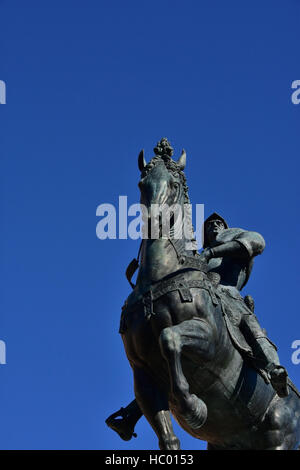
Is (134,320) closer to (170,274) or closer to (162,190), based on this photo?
(170,274)

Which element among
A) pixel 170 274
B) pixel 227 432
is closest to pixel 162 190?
pixel 170 274

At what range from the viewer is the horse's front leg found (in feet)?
34.0

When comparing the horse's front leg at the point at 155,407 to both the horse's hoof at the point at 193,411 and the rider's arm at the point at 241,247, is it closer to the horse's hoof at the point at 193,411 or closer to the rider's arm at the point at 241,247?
the horse's hoof at the point at 193,411

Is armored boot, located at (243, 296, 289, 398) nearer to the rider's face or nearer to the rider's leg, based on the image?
the rider's leg

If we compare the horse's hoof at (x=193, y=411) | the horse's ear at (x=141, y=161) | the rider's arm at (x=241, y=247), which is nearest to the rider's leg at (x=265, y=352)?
the rider's arm at (x=241, y=247)

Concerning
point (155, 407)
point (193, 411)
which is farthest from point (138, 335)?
point (193, 411)

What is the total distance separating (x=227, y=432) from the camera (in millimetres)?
11578

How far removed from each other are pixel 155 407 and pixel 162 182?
2.73 metres

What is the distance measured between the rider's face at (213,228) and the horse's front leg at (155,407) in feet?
10.7

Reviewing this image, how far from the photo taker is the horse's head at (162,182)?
11.0m

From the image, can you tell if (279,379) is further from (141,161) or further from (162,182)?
(141,161)

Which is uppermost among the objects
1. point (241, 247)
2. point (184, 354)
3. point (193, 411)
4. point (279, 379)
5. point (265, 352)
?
point (241, 247)

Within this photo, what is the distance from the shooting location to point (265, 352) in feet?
37.7

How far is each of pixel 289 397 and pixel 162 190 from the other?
3.47 m
